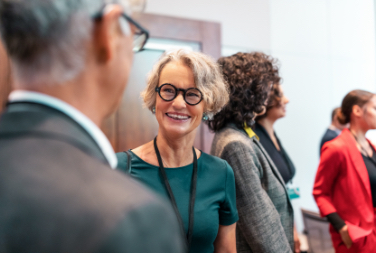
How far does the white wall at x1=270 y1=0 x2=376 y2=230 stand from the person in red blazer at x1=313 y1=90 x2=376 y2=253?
4.57 feet

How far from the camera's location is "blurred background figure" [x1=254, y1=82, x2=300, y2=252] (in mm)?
1930

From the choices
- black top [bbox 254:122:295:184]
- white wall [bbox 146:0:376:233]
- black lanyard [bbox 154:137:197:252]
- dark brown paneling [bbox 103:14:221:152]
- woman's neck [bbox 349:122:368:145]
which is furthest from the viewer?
white wall [bbox 146:0:376:233]

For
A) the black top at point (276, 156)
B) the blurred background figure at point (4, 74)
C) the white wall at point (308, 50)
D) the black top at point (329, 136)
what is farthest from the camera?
the black top at point (329, 136)

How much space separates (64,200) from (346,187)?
7.03ft

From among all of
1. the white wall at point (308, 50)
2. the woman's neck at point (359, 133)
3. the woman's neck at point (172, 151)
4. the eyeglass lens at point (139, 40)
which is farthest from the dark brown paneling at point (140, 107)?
the eyeglass lens at point (139, 40)

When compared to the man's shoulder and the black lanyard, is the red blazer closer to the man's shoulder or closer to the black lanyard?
the black lanyard

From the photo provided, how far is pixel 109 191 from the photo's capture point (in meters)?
0.37

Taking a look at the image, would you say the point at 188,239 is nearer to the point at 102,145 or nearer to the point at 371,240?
the point at 102,145

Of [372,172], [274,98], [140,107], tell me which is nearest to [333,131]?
[372,172]

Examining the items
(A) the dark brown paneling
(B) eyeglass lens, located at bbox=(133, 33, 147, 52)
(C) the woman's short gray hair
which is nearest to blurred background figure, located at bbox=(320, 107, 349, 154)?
(A) the dark brown paneling

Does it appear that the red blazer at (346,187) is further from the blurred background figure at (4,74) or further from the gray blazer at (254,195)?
the blurred background figure at (4,74)

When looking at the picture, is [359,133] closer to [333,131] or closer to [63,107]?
[333,131]

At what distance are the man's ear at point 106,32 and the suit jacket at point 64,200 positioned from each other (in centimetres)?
13

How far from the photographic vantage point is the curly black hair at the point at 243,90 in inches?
64.6
